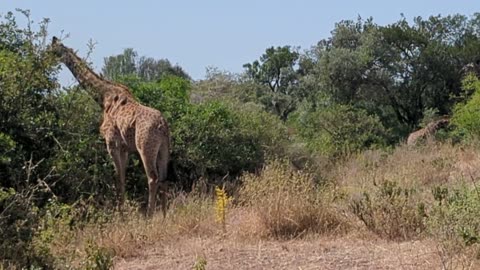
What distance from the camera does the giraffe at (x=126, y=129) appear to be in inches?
440

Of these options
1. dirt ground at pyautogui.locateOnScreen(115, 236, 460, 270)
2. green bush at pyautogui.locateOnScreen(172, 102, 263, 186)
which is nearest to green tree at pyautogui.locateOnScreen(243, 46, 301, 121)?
green bush at pyautogui.locateOnScreen(172, 102, 263, 186)

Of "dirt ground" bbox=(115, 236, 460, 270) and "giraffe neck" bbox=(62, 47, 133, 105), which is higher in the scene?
"giraffe neck" bbox=(62, 47, 133, 105)

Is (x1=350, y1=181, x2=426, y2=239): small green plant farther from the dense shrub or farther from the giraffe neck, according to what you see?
the giraffe neck

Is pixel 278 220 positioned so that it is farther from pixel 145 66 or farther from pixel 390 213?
pixel 145 66

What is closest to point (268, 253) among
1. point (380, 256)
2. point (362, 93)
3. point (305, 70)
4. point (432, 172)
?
point (380, 256)

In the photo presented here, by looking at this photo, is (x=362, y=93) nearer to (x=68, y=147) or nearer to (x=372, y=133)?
(x=372, y=133)

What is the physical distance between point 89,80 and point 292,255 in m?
5.71

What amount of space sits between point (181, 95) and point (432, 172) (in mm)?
4888

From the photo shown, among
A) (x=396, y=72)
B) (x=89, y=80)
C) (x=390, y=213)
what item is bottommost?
(x=390, y=213)

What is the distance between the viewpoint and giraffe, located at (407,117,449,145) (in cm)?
2325

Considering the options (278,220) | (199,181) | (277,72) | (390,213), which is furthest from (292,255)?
(277,72)

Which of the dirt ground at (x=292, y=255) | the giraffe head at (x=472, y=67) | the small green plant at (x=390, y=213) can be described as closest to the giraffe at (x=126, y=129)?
the dirt ground at (x=292, y=255)

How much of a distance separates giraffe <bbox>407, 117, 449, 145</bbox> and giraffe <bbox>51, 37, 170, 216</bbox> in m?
12.1

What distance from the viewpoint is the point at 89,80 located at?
41.4ft
